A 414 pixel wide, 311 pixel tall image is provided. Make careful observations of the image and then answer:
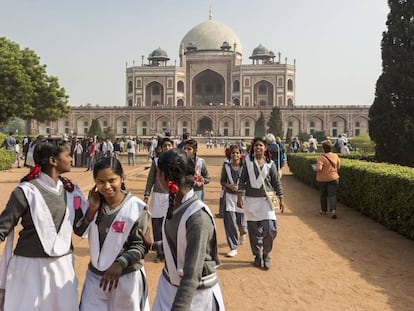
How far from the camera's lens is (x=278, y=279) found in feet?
14.1

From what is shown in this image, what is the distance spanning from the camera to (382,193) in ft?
21.6

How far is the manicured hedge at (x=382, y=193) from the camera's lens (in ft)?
18.9

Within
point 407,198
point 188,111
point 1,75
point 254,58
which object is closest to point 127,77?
point 188,111

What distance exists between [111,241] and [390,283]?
3013mm

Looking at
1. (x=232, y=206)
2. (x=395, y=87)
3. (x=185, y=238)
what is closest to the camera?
(x=185, y=238)

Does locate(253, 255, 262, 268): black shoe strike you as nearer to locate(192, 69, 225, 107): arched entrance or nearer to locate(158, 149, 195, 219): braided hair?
locate(158, 149, 195, 219): braided hair

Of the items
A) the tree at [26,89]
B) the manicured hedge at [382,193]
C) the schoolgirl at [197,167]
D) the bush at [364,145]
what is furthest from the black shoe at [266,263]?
the bush at [364,145]

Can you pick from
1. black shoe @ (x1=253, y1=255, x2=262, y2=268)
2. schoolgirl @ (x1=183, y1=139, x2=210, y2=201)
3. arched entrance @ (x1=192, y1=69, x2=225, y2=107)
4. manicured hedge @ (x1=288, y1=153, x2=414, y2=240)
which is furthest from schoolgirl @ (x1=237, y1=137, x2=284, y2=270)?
arched entrance @ (x1=192, y1=69, x2=225, y2=107)

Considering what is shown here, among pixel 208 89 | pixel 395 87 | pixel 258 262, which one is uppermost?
pixel 208 89

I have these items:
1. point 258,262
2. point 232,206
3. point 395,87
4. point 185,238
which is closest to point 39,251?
point 185,238

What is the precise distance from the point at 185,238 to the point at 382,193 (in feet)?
17.8

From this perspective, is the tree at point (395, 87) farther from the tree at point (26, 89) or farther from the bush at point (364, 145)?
the tree at point (26, 89)

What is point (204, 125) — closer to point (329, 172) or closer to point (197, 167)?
point (329, 172)

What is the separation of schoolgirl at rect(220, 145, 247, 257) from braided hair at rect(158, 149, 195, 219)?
10.7ft
